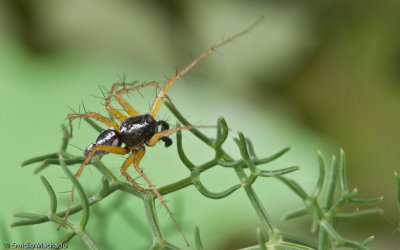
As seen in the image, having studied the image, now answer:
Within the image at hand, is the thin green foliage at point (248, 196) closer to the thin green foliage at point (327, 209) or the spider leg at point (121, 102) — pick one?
the thin green foliage at point (327, 209)

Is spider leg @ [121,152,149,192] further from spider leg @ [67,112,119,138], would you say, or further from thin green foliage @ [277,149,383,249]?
thin green foliage @ [277,149,383,249]

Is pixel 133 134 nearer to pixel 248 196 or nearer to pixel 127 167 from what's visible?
pixel 127 167

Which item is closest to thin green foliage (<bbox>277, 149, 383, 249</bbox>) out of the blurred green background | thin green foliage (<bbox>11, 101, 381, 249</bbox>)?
thin green foliage (<bbox>11, 101, 381, 249</bbox>)

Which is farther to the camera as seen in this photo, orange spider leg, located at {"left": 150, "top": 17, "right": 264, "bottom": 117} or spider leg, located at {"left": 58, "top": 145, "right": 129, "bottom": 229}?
orange spider leg, located at {"left": 150, "top": 17, "right": 264, "bottom": 117}

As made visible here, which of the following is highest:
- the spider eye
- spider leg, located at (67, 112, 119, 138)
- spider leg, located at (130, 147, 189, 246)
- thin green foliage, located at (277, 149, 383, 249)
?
spider leg, located at (67, 112, 119, 138)

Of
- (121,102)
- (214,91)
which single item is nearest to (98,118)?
(121,102)

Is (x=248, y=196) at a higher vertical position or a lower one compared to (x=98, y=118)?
lower

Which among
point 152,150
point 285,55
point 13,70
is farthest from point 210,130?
point 13,70
